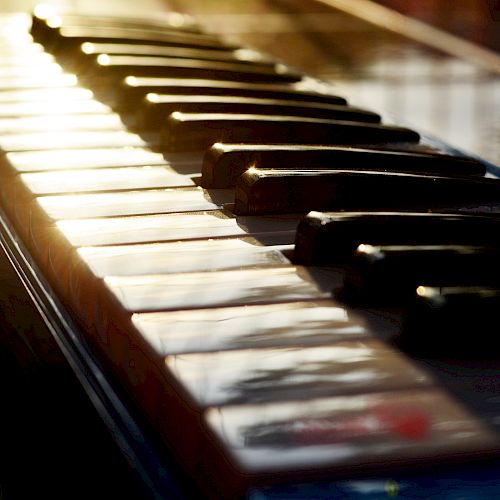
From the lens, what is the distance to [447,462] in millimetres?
683

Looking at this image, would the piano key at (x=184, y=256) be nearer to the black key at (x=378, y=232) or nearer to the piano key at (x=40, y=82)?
the black key at (x=378, y=232)

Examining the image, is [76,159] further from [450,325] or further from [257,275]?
[450,325]

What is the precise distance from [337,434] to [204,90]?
1125 mm

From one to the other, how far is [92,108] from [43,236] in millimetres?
584

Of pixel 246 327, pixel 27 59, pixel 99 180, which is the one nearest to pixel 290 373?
pixel 246 327

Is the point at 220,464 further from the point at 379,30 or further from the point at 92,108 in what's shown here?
the point at 379,30

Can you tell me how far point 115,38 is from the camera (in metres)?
2.14

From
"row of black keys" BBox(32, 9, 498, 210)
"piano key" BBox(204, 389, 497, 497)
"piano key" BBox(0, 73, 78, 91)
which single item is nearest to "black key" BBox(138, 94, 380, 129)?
"row of black keys" BBox(32, 9, 498, 210)

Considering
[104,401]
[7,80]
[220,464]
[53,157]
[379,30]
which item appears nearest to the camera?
[220,464]

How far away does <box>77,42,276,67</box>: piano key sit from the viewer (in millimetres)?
2010

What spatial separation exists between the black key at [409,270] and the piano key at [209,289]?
39mm

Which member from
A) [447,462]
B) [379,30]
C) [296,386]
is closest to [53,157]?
[296,386]

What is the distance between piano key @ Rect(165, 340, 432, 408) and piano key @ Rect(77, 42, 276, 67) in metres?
1.27

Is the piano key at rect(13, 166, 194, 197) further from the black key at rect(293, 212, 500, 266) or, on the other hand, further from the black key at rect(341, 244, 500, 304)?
the black key at rect(341, 244, 500, 304)
